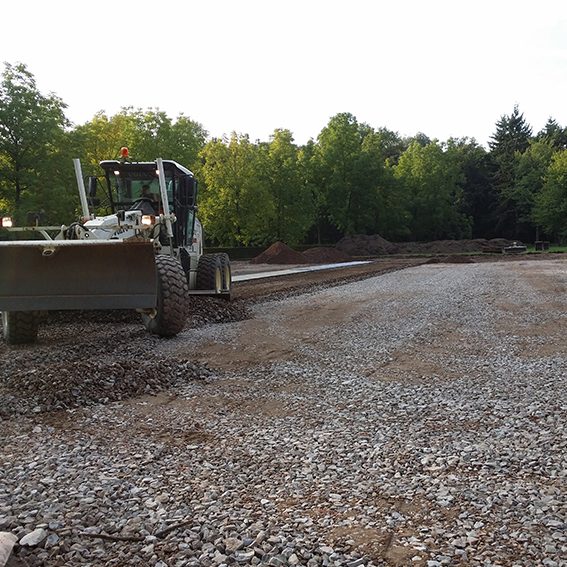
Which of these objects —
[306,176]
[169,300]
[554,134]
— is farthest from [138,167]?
[554,134]

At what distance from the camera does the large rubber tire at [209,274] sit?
11938 mm

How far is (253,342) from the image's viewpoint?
8938 millimetres

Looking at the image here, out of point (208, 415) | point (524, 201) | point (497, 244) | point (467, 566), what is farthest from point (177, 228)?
point (524, 201)

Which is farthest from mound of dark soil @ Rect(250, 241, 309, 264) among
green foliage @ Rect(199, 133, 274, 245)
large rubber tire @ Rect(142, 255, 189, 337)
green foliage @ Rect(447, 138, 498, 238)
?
green foliage @ Rect(447, 138, 498, 238)

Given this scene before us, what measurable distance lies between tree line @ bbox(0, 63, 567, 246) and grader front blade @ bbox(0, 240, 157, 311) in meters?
18.1

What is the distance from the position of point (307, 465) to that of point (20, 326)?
20.3 feet

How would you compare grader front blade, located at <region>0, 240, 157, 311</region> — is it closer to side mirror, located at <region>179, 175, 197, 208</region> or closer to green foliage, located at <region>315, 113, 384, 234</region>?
side mirror, located at <region>179, 175, 197, 208</region>

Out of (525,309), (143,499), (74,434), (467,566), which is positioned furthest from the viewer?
(525,309)

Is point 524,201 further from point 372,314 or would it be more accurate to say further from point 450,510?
point 450,510

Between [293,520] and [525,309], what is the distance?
10.3 metres

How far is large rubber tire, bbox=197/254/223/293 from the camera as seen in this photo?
11938 millimetres

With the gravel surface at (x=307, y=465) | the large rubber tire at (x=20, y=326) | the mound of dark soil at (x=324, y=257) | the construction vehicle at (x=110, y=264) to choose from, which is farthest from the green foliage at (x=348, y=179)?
the gravel surface at (x=307, y=465)

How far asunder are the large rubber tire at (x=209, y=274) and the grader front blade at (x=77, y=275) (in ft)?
12.8

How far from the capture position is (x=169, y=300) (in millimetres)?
8688
